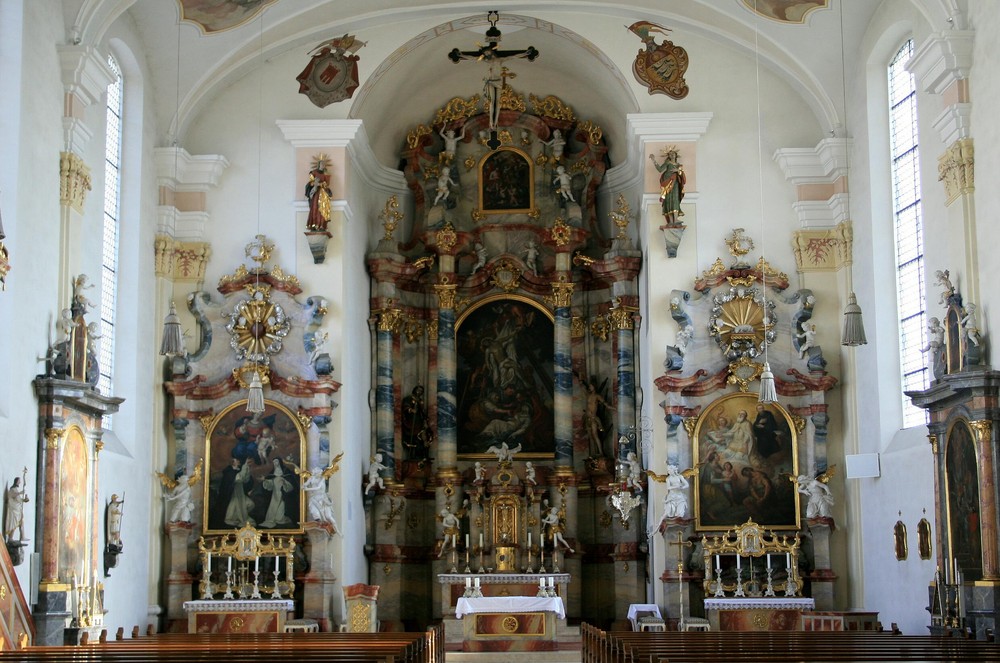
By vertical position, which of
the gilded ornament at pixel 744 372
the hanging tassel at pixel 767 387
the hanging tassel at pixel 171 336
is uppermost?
the hanging tassel at pixel 171 336

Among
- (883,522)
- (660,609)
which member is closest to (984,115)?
(883,522)

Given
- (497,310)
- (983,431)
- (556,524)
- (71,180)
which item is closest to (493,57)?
(497,310)

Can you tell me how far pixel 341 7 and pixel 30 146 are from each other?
6790 millimetres

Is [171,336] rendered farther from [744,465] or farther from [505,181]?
[744,465]

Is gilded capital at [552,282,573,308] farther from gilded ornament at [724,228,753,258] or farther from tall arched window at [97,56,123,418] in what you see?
tall arched window at [97,56,123,418]

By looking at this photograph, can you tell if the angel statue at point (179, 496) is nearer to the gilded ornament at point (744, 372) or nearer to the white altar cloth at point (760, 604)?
the white altar cloth at point (760, 604)

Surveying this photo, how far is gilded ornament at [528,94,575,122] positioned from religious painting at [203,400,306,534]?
25.4ft

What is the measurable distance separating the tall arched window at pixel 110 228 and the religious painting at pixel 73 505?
7.92ft

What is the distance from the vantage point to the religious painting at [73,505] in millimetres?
17312

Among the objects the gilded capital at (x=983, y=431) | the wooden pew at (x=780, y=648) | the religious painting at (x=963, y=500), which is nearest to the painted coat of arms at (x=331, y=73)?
the wooden pew at (x=780, y=648)

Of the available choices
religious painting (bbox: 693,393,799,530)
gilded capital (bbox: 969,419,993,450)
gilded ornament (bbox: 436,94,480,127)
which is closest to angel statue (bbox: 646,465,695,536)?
religious painting (bbox: 693,393,799,530)

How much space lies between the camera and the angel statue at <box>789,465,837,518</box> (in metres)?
21.4

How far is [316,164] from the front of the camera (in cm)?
2264

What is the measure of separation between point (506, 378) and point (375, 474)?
3356 mm
